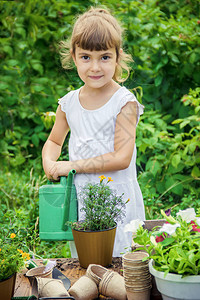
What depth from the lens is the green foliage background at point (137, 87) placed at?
3100 mm

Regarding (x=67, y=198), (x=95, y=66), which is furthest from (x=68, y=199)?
(x=95, y=66)

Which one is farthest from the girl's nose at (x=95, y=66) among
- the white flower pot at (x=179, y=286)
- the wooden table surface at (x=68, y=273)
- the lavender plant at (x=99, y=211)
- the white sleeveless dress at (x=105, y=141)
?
the white flower pot at (x=179, y=286)

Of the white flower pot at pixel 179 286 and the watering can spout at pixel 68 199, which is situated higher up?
the watering can spout at pixel 68 199

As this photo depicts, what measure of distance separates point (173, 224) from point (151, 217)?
1.84 metres

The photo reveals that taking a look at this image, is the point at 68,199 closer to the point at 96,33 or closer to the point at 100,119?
the point at 100,119

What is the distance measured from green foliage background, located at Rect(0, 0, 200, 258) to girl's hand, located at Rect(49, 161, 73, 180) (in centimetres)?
113

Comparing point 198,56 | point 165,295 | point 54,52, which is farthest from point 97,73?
point 54,52

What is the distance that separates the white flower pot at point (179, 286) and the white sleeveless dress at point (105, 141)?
0.75m

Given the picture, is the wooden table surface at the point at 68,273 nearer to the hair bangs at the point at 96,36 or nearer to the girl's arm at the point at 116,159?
the girl's arm at the point at 116,159

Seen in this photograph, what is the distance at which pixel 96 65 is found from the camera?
1.59 m

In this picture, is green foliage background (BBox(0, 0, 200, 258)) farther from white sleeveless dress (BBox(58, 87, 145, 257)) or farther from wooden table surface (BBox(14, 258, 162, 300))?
wooden table surface (BBox(14, 258, 162, 300))

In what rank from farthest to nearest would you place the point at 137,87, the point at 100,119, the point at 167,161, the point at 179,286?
the point at 167,161, the point at 137,87, the point at 100,119, the point at 179,286

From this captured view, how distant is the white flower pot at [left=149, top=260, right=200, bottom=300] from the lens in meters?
0.90

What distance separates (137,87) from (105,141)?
4.11 ft
